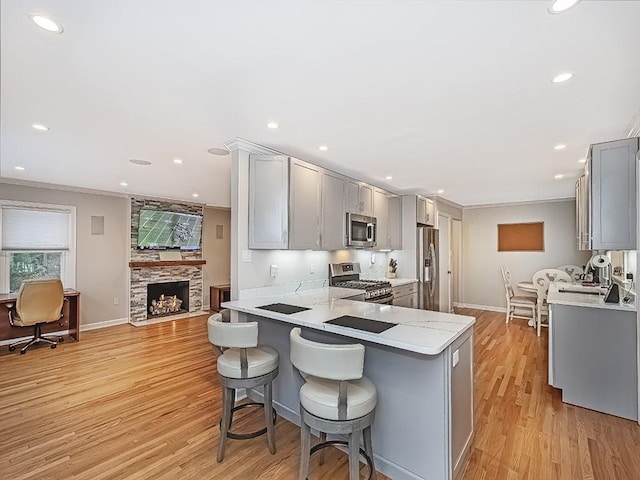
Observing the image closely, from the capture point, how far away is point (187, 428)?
2465mm

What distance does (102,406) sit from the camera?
2.82 m

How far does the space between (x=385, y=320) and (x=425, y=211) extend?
396 centimetres

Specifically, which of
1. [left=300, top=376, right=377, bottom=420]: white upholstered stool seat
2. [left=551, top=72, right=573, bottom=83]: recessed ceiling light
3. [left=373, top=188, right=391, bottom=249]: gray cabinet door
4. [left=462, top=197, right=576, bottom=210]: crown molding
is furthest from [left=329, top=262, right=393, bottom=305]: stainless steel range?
[left=462, top=197, right=576, bottom=210]: crown molding

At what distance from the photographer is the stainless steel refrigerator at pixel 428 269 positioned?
5.42m

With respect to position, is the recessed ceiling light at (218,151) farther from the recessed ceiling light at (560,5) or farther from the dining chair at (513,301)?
the dining chair at (513,301)

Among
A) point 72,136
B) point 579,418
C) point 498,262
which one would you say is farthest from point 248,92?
point 498,262

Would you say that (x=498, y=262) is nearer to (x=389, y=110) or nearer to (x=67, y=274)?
(x=389, y=110)

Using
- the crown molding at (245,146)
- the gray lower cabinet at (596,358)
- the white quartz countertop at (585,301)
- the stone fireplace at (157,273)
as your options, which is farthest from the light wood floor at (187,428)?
the crown molding at (245,146)

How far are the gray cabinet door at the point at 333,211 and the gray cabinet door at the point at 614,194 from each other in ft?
7.98

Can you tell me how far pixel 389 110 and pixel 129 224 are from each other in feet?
17.9

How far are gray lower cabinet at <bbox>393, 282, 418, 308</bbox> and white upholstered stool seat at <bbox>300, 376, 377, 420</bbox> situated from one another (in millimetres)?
2848

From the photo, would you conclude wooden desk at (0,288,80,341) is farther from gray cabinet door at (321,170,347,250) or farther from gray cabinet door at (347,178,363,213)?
gray cabinet door at (347,178,363,213)

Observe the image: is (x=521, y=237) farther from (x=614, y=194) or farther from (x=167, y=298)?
(x=167, y=298)

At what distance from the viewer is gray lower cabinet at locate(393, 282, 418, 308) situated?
15.4ft
